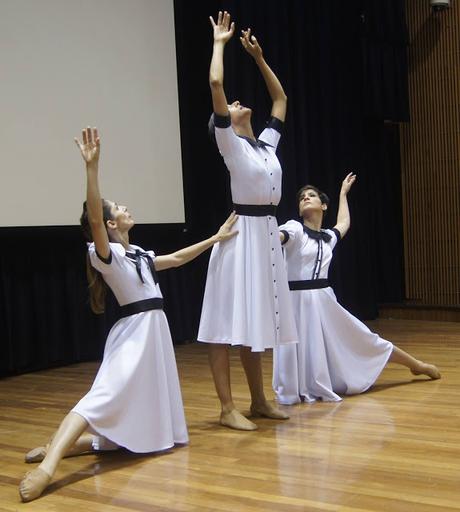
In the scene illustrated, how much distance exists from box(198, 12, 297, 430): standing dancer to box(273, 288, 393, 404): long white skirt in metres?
0.38

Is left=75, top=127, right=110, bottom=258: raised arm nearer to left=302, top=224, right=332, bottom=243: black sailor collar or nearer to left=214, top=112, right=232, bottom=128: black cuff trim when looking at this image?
left=214, top=112, right=232, bottom=128: black cuff trim

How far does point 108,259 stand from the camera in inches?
113

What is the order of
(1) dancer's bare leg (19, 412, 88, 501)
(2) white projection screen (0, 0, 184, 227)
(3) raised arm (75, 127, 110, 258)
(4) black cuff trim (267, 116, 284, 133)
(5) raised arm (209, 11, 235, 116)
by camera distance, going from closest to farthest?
(1) dancer's bare leg (19, 412, 88, 501)
(3) raised arm (75, 127, 110, 258)
(5) raised arm (209, 11, 235, 116)
(4) black cuff trim (267, 116, 284, 133)
(2) white projection screen (0, 0, 184, 227)

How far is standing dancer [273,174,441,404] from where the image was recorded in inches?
150

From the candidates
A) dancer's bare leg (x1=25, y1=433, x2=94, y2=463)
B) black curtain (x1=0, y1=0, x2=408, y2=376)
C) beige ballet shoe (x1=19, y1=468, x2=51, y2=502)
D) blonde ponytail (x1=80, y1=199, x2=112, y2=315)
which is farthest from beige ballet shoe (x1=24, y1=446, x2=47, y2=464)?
black curtain (x1=0, y1=0, x2=408, y2=376)

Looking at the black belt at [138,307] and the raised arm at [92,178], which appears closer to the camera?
the raised arm at [92,178]

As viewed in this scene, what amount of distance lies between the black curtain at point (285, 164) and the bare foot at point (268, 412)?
2177 millimetres

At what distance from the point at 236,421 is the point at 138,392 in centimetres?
57

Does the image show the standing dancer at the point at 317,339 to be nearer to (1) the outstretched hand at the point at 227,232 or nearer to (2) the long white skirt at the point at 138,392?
(1) the outstretched hand at the point at 227,232

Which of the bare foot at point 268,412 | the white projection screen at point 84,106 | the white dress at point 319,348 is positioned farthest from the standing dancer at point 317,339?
the white projection screen at point 84,106

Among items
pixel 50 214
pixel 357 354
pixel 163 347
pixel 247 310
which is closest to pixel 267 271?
pixel 247 310

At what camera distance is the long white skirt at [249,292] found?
323cm

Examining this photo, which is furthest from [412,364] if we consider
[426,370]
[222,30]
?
[222,30]

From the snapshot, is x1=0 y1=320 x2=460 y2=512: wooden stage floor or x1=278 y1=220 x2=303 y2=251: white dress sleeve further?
x1=278 y1=220 x2=303 y2=251: white dress sleeve
